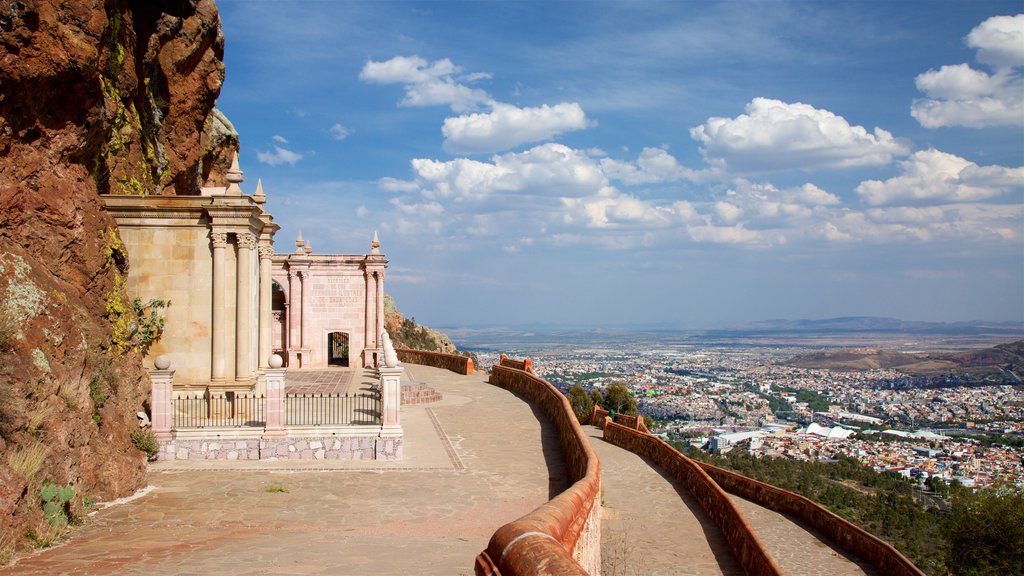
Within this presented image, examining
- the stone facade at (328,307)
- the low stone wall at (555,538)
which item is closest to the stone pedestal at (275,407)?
the low stone wall at (555,538)

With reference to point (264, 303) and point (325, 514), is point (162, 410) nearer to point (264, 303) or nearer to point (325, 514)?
point (325, 514)

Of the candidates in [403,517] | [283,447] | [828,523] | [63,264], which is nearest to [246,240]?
[63,264]

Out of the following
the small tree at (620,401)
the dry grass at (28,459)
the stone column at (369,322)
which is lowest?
the small tree at (620,401)

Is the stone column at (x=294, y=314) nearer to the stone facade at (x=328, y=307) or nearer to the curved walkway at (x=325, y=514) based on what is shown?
the stone facade at (x=328, y=307)

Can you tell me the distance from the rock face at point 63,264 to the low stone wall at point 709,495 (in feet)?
39.0

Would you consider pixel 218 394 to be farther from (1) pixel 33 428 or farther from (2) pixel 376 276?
(2) pixel 376 276

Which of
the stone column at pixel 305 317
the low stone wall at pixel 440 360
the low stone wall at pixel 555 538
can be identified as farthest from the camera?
the low stone wall at pixel 440 360

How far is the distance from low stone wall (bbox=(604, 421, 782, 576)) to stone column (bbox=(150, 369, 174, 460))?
39.2 feet

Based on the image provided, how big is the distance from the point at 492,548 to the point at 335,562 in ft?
12.9

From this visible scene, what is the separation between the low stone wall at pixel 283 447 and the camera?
600 inches

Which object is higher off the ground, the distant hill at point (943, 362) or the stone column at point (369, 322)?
the stone column at point (369, 322)

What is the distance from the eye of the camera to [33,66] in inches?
493

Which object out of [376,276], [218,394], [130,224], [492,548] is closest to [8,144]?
[130,224]

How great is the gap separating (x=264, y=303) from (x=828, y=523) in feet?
60.0
